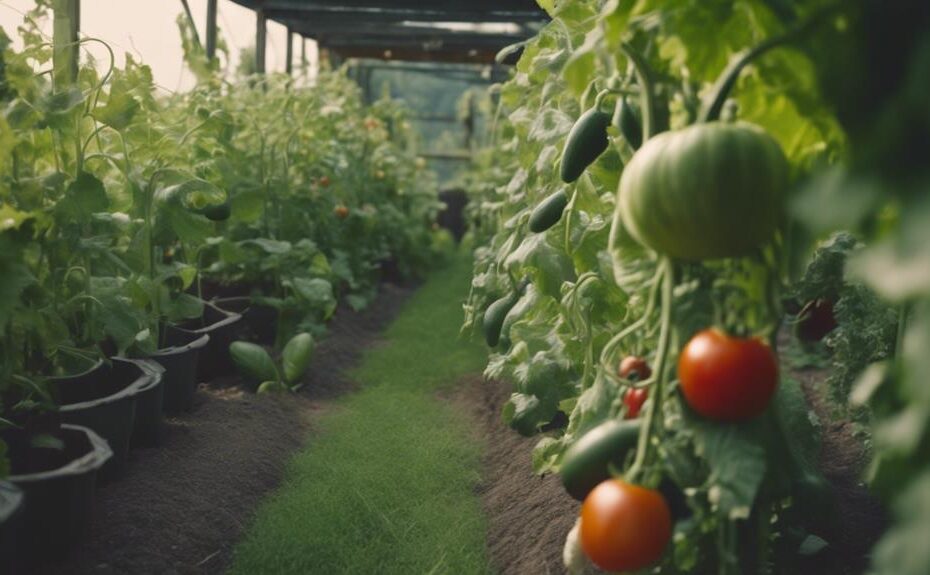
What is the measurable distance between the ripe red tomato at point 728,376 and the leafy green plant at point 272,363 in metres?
3.09

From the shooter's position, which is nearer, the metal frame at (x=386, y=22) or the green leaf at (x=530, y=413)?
the green leaf at (x=530, y=413)

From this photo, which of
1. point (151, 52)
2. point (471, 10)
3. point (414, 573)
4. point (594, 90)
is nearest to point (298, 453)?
point (414, 573)

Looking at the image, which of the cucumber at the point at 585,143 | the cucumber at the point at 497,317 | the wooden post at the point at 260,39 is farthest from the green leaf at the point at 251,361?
the wooden post at the point at 260,39

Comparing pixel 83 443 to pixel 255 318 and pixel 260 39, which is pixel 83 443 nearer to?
pixel 255 318

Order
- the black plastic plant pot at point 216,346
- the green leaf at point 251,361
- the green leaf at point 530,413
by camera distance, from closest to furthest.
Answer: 1. the green leaf at point 530,413
2. the green leaf at point 251,361
3. the black plastic plant pot at point 216,346

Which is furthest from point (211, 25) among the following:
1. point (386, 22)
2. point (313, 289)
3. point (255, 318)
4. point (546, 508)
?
point (546, 508)

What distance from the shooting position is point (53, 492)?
2252 mm

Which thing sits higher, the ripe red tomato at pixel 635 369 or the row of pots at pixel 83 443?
the ripe red tomato at pixel 635 369

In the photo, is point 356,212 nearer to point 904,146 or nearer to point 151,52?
point 151,52

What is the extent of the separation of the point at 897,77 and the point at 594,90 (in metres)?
1.62

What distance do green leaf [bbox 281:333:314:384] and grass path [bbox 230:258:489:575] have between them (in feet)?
0.78

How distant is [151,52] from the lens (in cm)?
519

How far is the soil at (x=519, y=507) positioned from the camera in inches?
98.5

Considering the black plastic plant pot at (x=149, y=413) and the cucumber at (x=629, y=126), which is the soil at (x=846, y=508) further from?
the black plastic plant pot at (x=149, y=413)
